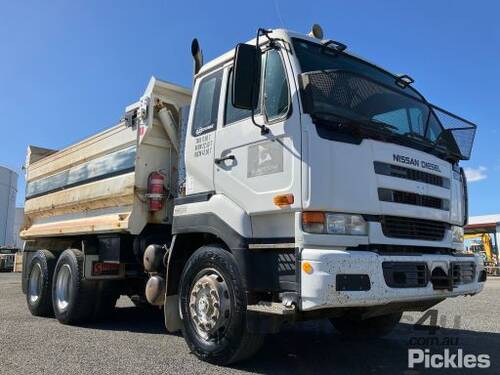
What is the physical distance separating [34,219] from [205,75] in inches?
215

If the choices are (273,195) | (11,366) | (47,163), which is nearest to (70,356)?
(11,366)

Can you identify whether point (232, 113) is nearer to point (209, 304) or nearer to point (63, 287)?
point (209, 304)

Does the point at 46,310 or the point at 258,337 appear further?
the point at 46,310

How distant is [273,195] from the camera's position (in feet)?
14.1

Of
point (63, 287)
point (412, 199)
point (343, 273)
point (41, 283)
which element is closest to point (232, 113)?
point (412, 199)

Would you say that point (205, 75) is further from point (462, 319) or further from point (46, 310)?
point (462, 319)

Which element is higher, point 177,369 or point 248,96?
point 248,96

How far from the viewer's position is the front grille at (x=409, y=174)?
438cm

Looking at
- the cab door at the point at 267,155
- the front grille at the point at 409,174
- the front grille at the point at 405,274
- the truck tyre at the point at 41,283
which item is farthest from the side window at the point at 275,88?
the truck tyre at the point at 41,283

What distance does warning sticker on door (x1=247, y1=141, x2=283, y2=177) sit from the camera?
433 centimetres

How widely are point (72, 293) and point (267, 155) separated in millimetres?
4240

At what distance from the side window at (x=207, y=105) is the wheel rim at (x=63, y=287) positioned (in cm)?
343

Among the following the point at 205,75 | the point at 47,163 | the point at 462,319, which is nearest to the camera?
the point at 205,75

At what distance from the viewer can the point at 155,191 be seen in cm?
630
